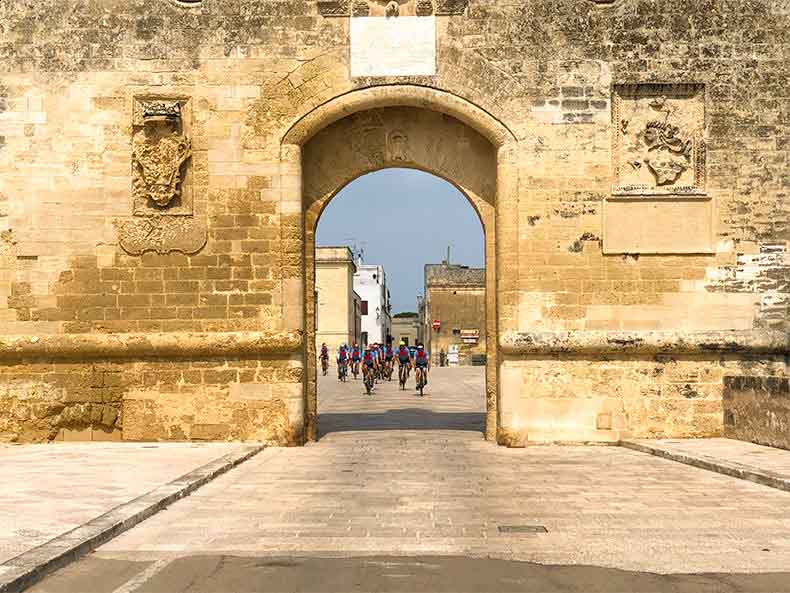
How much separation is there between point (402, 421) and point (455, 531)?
8886 millimetres

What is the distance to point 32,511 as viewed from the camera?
630 centimetres

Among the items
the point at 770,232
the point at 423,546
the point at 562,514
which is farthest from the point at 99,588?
the point at 770,232

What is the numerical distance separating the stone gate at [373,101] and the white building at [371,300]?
5399cm

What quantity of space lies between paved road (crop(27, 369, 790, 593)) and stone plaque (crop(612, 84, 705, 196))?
11.6 feet

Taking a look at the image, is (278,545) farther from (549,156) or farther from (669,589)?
(549,156)

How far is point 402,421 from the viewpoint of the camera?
14.9 meters

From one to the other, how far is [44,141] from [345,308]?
125ft

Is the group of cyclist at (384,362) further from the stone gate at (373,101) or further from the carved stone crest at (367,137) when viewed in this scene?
the stone gate at (373,101)

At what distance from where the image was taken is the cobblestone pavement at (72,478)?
229 inches

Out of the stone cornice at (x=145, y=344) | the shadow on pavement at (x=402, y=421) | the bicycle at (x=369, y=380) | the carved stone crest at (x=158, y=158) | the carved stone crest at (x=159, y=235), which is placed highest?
the carved stone crest at (x=158, y=158)

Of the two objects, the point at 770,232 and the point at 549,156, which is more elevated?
the point at 549,156

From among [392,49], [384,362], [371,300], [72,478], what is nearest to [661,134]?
[392,49]

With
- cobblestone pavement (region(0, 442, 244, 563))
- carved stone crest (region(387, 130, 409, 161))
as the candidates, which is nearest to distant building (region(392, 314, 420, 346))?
carved stone crest (region(387, 130, 409, 161))

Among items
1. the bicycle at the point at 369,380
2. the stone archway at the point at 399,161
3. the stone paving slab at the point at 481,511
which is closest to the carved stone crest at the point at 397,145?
the stone archway at the point at 399,161
